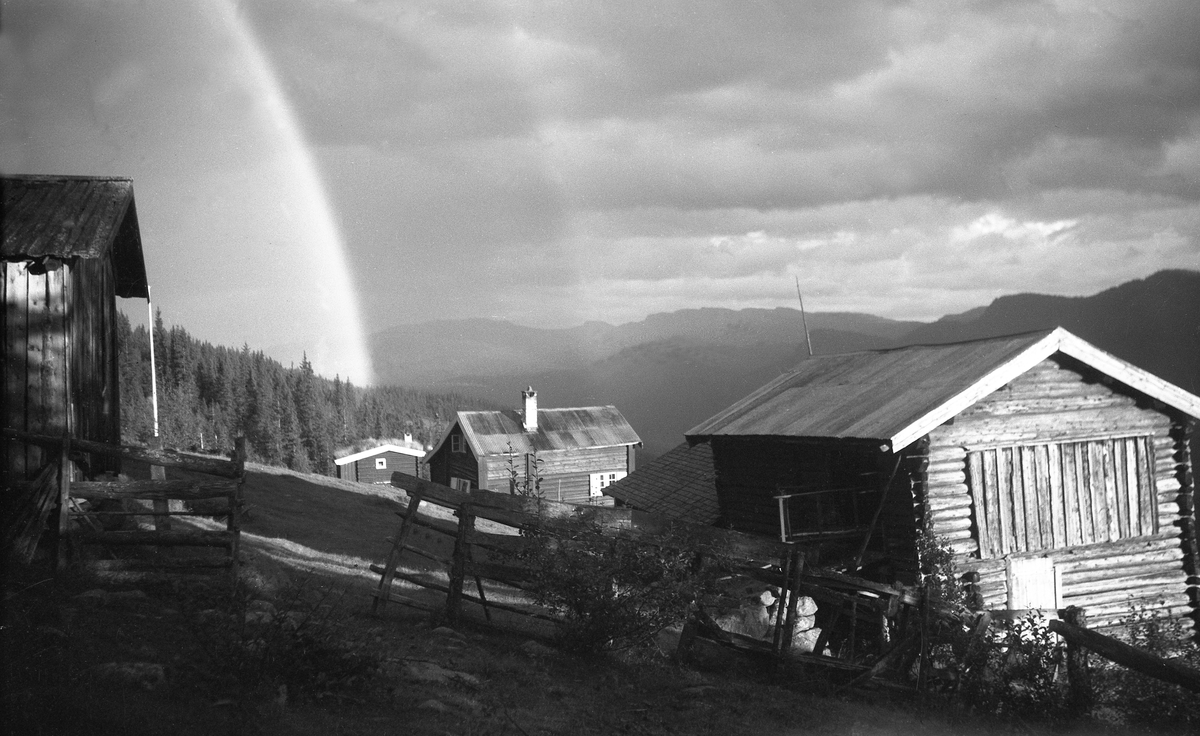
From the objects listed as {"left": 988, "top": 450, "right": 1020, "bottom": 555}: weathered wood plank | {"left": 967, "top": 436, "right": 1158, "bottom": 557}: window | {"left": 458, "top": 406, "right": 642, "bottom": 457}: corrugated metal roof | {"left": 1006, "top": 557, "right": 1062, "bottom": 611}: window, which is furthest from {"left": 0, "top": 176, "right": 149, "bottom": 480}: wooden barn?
{"left": 458, "top": 406, "right": 642, "bottom": 457}: corrugated metal roof

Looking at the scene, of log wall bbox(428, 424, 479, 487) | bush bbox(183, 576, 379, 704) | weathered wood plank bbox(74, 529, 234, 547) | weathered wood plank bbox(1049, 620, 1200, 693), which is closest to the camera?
bush bbox(183, 576, 379, 704)

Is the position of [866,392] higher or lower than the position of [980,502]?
Answer: higher

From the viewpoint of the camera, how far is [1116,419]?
16484 millimetres

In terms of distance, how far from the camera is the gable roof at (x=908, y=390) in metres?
14.5

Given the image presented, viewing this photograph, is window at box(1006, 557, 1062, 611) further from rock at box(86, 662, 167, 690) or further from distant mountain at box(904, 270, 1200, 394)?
→ distant mountain at box(904, 270, 1200, 394)

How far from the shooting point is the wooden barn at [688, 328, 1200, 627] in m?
15.0

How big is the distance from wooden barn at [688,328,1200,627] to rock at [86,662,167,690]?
1064 centimetres

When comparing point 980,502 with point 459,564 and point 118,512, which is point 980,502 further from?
point 118,512

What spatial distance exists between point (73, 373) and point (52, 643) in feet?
21.1

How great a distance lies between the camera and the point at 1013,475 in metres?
15.6

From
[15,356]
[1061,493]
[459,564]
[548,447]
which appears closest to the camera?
[459,564]

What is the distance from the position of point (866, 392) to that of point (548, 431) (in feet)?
105

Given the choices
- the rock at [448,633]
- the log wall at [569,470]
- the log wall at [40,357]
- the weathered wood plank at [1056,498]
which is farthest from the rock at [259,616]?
the log wall at [569,470]

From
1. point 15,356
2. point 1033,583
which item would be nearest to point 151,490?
point 15,356
